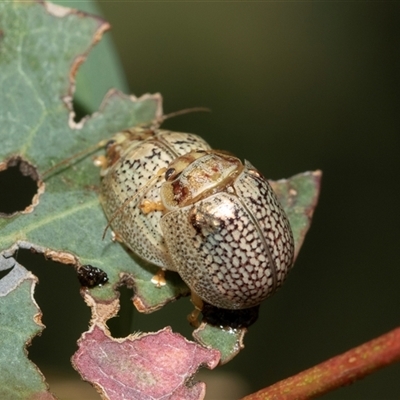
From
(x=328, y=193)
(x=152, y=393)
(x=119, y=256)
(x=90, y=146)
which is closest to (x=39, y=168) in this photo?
(x=90, y=146)

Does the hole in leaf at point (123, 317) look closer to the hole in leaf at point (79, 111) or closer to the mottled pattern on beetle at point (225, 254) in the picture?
the mottled pattern on beetle at point (225, 254)

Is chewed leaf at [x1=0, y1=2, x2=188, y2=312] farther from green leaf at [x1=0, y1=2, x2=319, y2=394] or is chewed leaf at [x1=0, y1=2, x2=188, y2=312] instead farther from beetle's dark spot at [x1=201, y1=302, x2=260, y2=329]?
beetle's dark spot at [x1=201, y1=302, x2=260, y2=329]

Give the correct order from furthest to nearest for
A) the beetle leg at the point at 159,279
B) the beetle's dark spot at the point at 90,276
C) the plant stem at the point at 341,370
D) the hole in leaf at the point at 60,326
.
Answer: the hole in leaf at the point at 60,326, the beetle leg at the point at 159,279, the beetle's dark spot at the point at 90,276, the plant stem at the point at 341,370

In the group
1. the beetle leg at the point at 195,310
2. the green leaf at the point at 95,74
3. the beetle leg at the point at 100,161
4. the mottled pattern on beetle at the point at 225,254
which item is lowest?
the beetle leg at the point at 195,310

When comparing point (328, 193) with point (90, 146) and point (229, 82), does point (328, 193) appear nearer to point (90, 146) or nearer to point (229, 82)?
point (229, 82)

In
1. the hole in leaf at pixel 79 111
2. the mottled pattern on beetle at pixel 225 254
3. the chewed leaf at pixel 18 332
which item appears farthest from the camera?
the hole in leaf at pixel 79 111

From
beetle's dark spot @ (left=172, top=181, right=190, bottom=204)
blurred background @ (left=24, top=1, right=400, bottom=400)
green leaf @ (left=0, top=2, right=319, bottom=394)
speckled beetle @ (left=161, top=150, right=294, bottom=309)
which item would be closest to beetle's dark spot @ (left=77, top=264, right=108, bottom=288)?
green leaf @ (left=0, top=2, right=319, bottom=394)

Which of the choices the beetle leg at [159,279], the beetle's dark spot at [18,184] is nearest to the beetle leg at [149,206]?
the beetle leg at [159,279]
